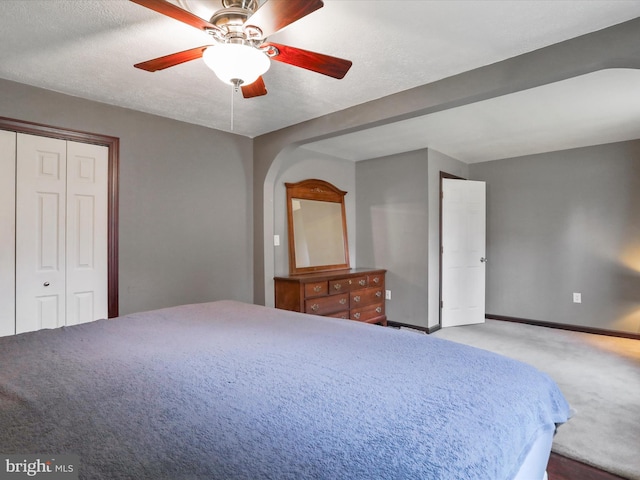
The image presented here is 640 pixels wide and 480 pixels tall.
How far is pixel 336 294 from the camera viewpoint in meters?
3.94

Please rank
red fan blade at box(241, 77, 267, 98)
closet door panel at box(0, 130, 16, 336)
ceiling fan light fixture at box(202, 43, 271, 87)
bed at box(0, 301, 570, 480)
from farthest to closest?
1. closet door panel at box(0, 130, 16, 336)
2. red fan blade at box(241, 77, 267, 98)
3. ceiling fan light fixture at box(202, 43, 271, 87)
4. bed at box(0, 301, 570, 480)

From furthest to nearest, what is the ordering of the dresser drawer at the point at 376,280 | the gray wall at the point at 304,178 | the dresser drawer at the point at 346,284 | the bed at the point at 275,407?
the dresser drawer at the point at 376,280
the gray wall at the point at 304,178
the dresser drawer at the point at 346,284
the bed at the point at 275,407

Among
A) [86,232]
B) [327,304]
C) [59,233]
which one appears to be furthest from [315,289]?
[59,233]

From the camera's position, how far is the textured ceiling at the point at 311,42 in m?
1.73

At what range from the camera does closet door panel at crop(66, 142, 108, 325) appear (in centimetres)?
277

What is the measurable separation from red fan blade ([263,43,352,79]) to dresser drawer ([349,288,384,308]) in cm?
281

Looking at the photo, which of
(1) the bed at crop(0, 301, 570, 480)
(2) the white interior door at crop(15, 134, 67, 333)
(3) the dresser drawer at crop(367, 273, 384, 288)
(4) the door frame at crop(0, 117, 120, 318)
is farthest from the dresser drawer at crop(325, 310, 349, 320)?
(2) the white interior door at crop(15, 134, 67, 333)

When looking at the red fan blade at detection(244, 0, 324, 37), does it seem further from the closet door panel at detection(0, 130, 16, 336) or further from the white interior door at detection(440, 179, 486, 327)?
the white interior door at detection(440, 179, 486, 327)

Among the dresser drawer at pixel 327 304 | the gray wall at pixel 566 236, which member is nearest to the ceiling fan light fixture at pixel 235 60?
the dresser drawer at pixel 327 304

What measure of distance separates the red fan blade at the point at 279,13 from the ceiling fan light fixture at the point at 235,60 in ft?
0.34

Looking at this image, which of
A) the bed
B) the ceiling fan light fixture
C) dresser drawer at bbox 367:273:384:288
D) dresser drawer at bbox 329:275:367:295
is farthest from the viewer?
dresser drawer at bbox 367:273:384:288

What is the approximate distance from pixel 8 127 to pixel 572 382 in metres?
4.71

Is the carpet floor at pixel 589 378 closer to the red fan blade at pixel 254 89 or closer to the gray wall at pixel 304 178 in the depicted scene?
the gray wall at pixel 304 178

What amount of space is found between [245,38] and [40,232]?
2.18m
